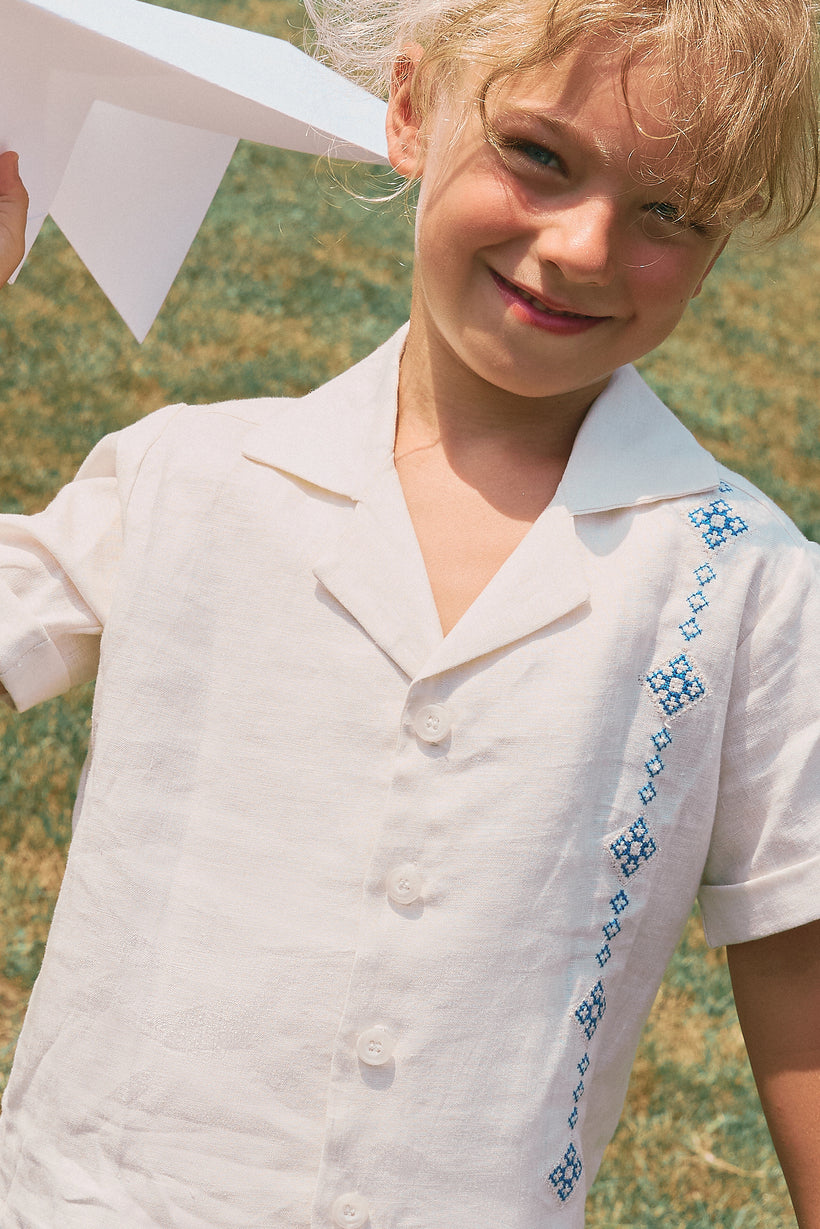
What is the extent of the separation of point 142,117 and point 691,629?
0.84 m

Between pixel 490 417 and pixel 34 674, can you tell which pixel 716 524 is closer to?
pixel 490 417

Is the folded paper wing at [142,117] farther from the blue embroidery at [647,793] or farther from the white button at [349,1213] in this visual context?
the white button at [349,1213]

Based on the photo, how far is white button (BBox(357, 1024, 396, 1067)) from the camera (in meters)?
1.29

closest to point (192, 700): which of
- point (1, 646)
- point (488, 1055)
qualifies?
point (1, 646)

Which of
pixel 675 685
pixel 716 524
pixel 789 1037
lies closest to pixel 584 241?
pixel 716 524

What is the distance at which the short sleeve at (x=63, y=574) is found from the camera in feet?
4.70

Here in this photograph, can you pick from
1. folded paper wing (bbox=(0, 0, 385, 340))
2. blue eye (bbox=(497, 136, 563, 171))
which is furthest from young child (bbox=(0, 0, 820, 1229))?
folded paper wing (bbox=(0, 0, 385, 340))

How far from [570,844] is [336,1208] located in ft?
1.27

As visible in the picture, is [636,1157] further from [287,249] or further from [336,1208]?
[287,249]

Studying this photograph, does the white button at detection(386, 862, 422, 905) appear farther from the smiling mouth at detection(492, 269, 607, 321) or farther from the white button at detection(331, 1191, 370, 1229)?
the smiling mouth at detection(492, 269, 607, 321)

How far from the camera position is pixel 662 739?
1352 millimetres

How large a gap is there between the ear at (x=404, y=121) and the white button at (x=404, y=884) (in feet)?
2.33

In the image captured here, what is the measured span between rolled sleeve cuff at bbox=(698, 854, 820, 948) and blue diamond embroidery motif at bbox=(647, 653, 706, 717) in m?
0.19

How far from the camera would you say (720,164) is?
131 cm
